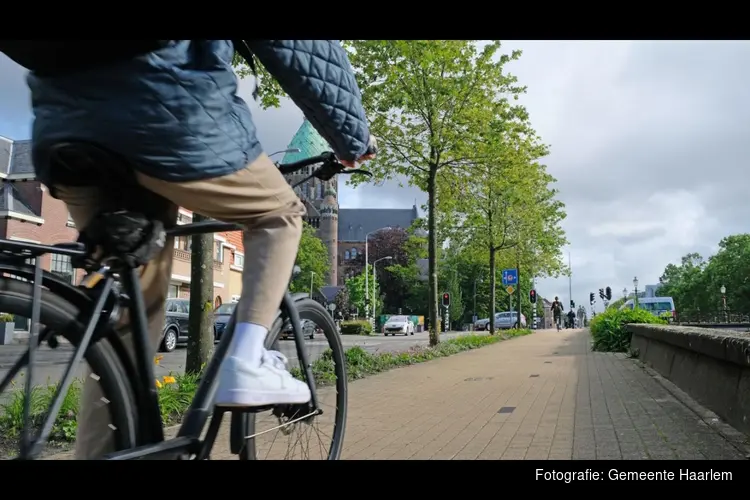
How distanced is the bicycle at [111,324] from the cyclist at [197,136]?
2.3 inches

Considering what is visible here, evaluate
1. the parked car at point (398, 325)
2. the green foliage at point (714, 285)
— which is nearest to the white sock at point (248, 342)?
the parked car at point (398, 325)

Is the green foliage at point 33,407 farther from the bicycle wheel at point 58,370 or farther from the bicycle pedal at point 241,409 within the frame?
the bicycle pedal at point 241,409

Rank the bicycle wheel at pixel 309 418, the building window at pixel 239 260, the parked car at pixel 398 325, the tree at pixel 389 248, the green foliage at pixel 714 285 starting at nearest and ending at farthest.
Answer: the building window at pixel 239 260 → the bicycle wheel at pixel 309 418 → the tree at pixel 389 248 → the parked car at pixel 398 325 → the green foliage at pixel 714 285

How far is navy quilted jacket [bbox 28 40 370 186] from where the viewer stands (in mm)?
A: 1715

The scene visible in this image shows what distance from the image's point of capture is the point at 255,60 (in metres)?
2.06

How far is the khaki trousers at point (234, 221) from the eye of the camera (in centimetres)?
183

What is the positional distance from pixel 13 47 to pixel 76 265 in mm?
607

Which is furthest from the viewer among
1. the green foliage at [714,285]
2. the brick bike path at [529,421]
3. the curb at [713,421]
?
the green foliage at [714,285]

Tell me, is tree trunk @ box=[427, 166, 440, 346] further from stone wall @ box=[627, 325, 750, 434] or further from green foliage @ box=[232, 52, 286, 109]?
green foliage @ box=[232, 52, 286, 109]

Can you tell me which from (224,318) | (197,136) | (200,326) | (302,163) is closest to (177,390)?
(200,326)

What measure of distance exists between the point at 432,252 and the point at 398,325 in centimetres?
1901

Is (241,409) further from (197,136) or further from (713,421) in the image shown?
(713,421)

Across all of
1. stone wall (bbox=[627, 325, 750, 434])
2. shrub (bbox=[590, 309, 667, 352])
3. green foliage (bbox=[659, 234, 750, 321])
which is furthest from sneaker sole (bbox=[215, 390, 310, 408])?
green foliage (bbox=[659, 234, 750, 321])

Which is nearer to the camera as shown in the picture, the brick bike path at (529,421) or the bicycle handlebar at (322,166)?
the bicycle handlebar at (322,166)
